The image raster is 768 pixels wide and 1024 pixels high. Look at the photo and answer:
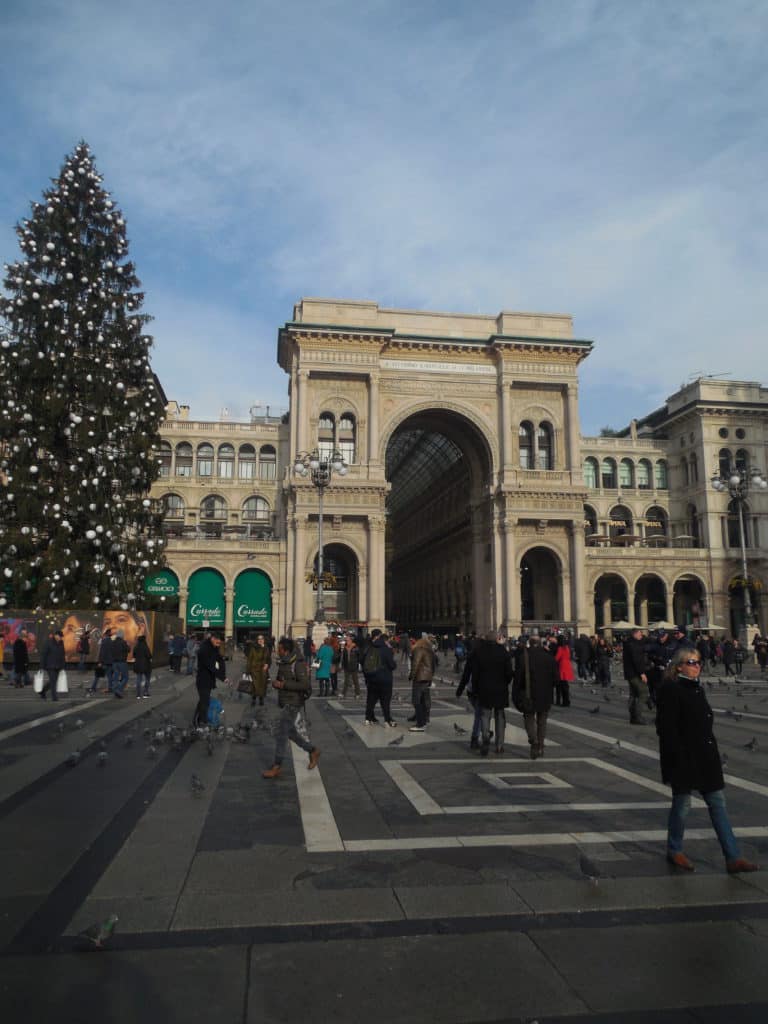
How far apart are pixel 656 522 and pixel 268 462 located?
110 feet

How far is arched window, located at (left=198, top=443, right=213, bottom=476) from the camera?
60.6 meters

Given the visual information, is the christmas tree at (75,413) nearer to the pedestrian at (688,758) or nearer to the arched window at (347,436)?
the pedestrian at (688,758)

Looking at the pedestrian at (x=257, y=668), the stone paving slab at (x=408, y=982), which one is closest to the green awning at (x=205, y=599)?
the pedestrian at (x=257, y=668)

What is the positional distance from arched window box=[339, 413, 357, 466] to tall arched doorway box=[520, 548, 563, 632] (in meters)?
14.3

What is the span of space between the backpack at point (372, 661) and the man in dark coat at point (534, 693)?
311 centimetres

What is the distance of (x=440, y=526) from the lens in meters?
67.1

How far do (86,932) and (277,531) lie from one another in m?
51.3

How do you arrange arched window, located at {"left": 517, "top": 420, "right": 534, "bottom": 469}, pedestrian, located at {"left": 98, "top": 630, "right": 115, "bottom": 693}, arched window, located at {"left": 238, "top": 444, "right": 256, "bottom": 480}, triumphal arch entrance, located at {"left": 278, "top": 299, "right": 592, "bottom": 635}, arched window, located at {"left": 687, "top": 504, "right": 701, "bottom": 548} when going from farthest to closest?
arched window, located at {"left": 687, "top": 504, "right": 701, "bottom": 548} → arched window, located at {"left": 238, "top": 444, "right": 256, "bottom": 480} → arched window, located at {"left": 517, "top": 420, "right": 534, "bottom": 469} → triumphal arch entrance, located at {"left": 278, "top": 299, "right": 592, "bottom": 635} → pedestrian, located at {"left": 98, "top": 630, "right": 115, "bottom": 693}

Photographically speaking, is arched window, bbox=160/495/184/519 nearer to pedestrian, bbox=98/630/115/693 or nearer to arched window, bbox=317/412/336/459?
arched window, bbox=317/412/336/459

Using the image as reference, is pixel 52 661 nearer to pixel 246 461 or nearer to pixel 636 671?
pixel 636 671

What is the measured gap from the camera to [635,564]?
191 ft

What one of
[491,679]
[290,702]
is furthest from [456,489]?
[290,702]

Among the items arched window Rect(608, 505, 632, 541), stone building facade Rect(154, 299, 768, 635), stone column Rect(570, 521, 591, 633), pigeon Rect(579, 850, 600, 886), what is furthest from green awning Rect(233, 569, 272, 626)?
pigeon Rect(579, 850, 600, 886)

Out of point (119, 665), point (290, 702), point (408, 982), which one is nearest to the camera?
point (408, 982)
